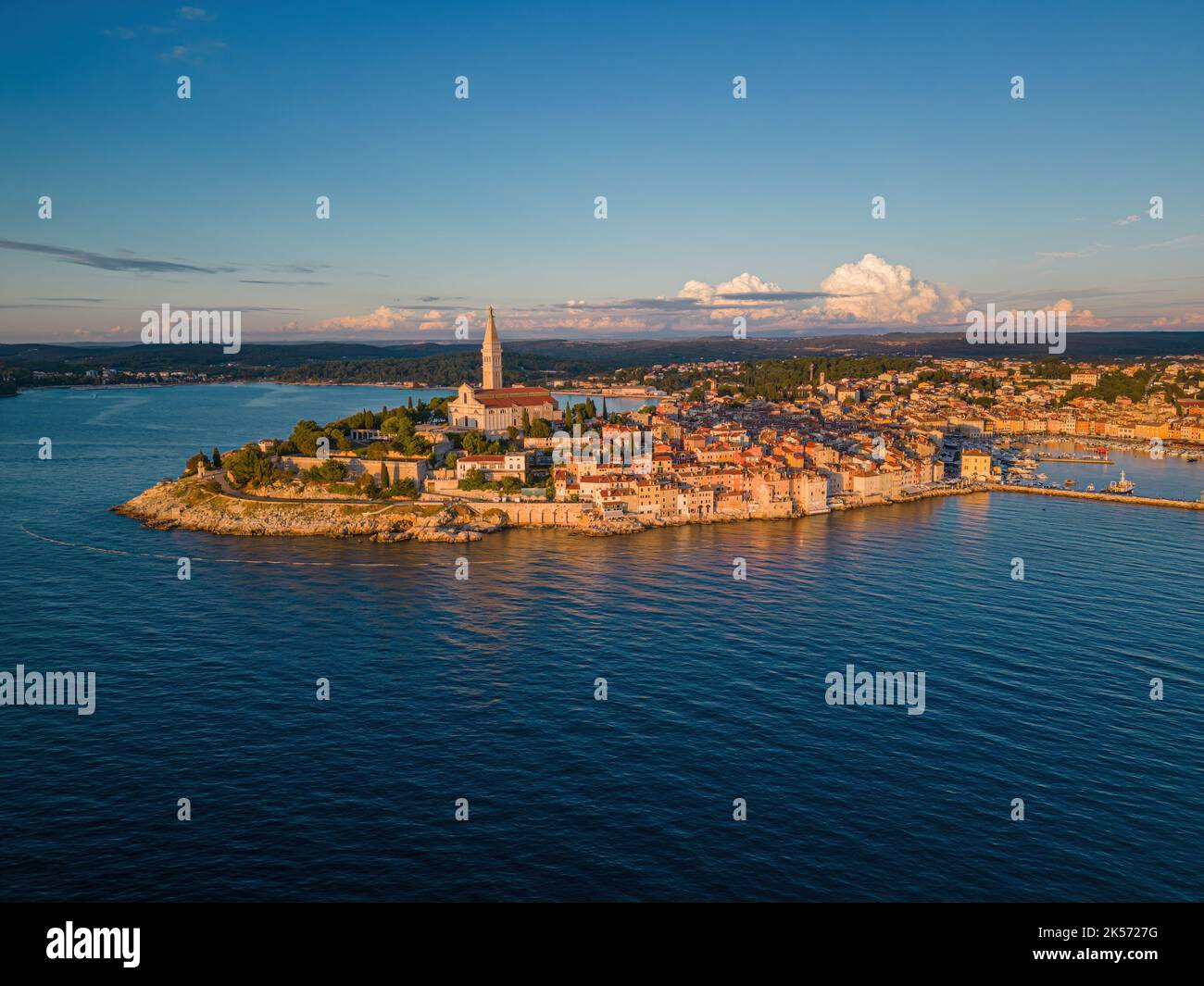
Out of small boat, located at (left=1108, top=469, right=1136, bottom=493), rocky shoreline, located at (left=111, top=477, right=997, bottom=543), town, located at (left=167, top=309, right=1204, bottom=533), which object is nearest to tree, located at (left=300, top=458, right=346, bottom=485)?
town, located at (left=167, top=309, right=1204, bottom=533)

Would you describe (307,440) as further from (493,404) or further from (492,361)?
(492,361)

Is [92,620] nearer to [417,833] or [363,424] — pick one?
[417,833]

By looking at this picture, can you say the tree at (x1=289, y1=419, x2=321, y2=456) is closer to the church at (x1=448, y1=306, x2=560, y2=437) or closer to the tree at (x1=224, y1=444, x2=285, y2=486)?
the tree at (x1=224, y1=444, x2=285, y2=486)

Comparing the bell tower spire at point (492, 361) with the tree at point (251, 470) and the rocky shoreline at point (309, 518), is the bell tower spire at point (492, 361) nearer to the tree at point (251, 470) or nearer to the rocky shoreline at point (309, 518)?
the tree at point (251, 470)

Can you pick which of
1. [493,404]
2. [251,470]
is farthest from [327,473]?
[493,404]
